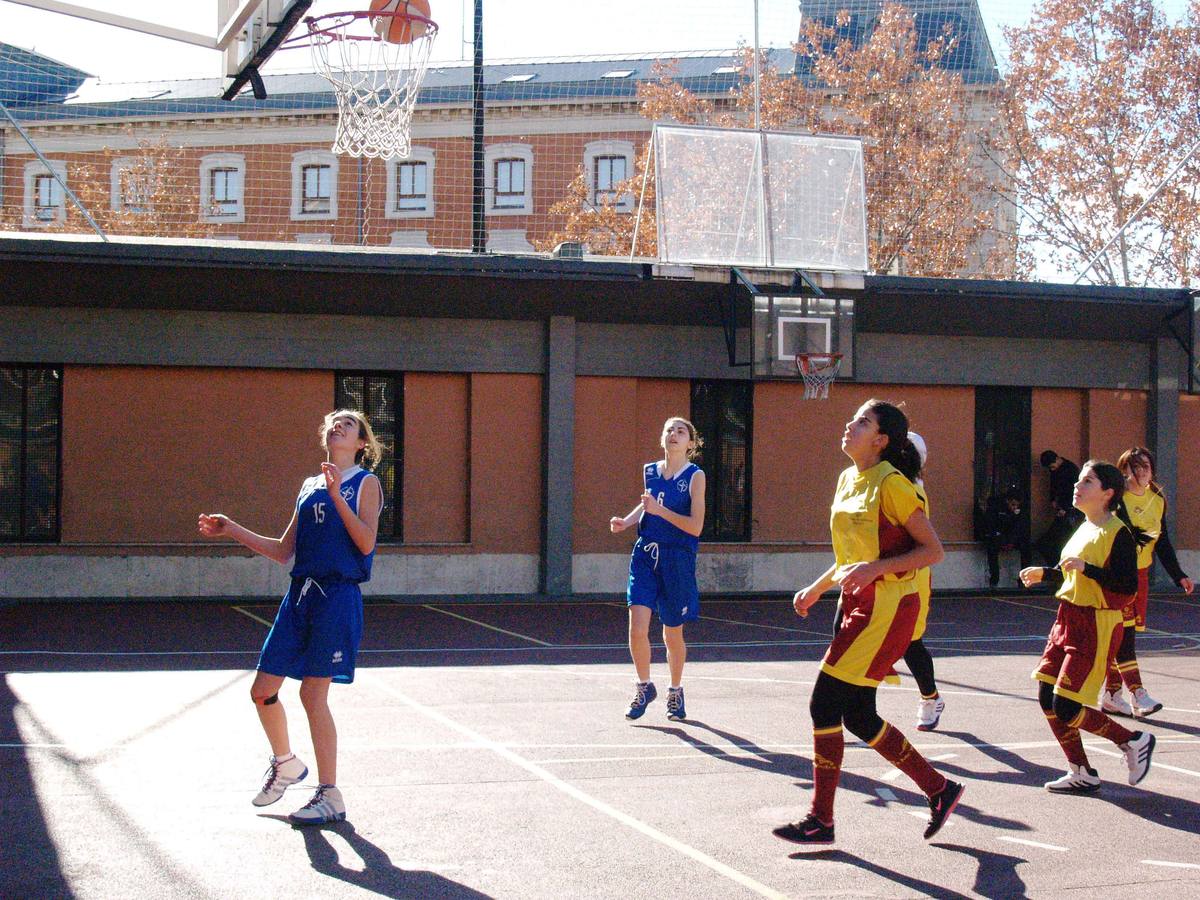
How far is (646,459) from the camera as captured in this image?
63.4ft

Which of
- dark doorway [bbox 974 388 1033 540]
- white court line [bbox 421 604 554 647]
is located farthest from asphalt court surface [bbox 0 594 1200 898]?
dark doorway [bbox 974 388 1033 540]

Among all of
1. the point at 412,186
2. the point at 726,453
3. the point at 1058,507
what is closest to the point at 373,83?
the point at 726,453

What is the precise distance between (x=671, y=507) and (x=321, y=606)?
3.34 metres

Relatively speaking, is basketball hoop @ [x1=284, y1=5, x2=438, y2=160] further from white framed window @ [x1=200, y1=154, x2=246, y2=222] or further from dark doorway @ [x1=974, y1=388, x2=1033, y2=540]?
white framed window @ [x1=200, y1=154, x2=246, y2=222]

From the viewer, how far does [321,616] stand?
20.7 feet

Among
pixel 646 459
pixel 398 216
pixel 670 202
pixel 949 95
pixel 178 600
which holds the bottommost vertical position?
pixel 178 600

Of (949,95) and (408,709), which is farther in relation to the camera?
(949,95)

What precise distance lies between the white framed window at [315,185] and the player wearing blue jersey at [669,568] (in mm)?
18011

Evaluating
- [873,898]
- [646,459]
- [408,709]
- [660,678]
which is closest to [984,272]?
[646,459]

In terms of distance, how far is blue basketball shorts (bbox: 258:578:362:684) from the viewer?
6273 millimetres

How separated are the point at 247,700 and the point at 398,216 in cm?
2246

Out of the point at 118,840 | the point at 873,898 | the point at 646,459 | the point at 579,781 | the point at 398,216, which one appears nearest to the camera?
the point at 873,898

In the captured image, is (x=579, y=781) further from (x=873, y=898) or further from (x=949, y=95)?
(x=949, y=95)

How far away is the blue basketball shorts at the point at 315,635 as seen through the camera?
627 cm
